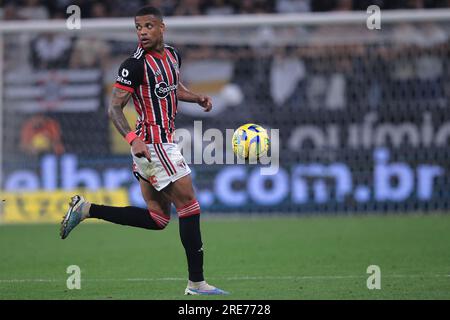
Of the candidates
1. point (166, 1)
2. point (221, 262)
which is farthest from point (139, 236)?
point (166, 1)

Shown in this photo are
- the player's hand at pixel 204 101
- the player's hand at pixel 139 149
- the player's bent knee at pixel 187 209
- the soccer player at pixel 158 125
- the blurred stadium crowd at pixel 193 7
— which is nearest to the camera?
the player's hand at pixel 139 149

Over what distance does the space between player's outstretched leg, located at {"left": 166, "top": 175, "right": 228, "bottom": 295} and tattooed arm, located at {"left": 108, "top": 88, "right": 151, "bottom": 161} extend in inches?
16.9

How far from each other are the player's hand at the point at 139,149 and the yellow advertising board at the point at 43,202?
25.3 feet

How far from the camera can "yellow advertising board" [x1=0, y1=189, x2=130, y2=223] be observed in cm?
1487

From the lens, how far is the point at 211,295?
7.18 m

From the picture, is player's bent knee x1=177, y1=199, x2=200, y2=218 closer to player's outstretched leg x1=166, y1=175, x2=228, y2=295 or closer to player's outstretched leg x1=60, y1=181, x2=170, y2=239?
player's outstretched leg x1=166, y1=175, x2=228, y2=295

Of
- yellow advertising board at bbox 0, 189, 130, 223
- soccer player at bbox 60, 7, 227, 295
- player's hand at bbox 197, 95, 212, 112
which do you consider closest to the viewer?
soccer player at bbox 60, 7, 227, 295

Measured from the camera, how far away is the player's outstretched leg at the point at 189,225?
7.36m

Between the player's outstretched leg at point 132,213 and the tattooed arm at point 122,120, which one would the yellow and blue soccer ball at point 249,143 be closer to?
the player's outstretched leg at point 132,213

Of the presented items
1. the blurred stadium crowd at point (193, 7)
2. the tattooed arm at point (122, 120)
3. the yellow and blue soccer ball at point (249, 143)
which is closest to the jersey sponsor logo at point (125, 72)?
the tattooed arm at point (122, 120)

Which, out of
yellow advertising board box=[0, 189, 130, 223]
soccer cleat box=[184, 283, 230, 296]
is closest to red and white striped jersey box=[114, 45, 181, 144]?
soccer cleat box=[184, 283, 230, 296]

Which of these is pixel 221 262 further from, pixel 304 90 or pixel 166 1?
pixel 166 1

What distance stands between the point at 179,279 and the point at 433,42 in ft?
27.3

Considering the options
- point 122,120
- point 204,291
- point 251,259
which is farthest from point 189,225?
point 251,259
